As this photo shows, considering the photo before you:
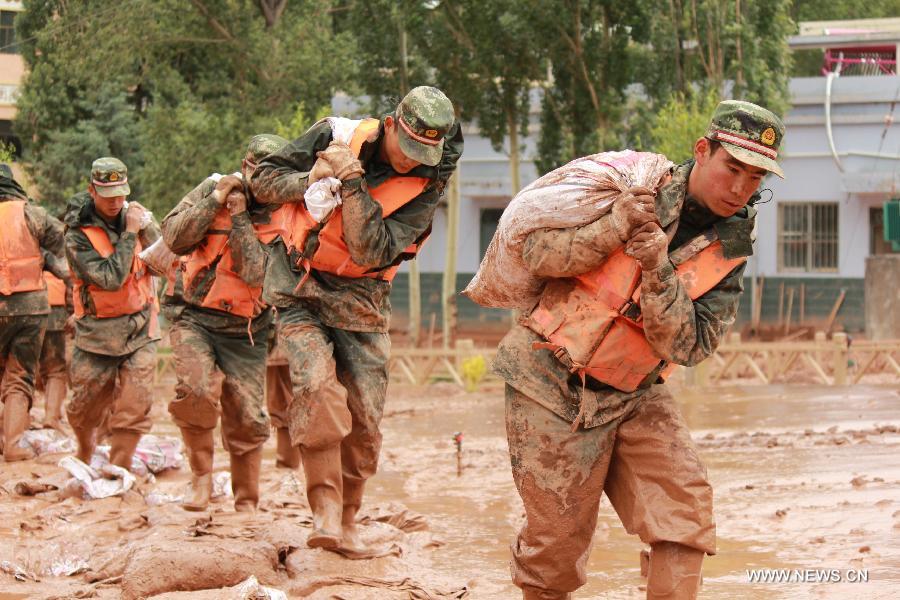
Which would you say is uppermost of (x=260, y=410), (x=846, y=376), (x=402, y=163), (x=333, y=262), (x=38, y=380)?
(x=402, y=163)

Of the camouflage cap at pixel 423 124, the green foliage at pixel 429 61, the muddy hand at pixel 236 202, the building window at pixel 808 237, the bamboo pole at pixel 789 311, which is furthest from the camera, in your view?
the building window at pixel 808 237

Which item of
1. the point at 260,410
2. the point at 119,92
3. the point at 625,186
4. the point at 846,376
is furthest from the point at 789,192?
the point at 625,186

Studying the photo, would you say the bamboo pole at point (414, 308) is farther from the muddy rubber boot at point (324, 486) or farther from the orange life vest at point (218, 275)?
the muddy rubber boot at point (324, 486)

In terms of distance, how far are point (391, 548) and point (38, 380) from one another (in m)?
6.18

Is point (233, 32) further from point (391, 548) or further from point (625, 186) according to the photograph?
point (625, 186)

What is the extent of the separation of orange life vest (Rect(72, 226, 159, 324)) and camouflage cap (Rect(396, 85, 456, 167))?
11.1ft

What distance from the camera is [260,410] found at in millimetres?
7629

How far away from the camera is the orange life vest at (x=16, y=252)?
10.1 meters

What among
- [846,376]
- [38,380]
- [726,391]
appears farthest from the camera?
[846,376]

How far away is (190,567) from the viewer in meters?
5.93

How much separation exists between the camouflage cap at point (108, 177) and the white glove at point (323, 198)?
3.19 meters

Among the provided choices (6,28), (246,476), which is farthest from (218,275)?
(6,28)

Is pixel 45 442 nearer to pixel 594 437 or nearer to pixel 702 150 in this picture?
pixel 594 437

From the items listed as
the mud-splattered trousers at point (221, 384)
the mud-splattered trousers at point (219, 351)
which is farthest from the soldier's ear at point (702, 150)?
the mud-splattered trousers at point (221, 384)
